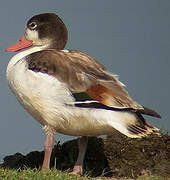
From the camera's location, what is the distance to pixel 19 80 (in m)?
8.70

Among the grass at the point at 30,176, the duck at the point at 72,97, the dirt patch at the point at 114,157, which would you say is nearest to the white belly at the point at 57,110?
the duck at the point at 72,97

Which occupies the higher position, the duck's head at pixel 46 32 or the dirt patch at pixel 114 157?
the duck's head at pixel 46 32

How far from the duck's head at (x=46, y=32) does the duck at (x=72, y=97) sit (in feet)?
0.93

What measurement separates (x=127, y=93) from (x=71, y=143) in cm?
273

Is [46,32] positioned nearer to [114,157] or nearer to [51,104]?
[51,104]

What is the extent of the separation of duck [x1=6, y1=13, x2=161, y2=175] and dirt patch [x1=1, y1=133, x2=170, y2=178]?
1.72 metres

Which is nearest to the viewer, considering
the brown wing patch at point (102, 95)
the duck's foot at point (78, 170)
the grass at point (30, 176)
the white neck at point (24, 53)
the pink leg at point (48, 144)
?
the grass at point (30, 176)

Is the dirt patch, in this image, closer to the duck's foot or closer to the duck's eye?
the duck's foot

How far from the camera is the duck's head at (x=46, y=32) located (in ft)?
31.2

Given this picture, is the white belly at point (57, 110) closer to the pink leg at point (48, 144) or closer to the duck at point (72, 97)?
the duck at point (72, 97)

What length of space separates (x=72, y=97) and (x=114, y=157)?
296 cm

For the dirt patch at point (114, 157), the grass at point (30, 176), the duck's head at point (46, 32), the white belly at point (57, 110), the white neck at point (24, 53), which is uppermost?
the duck's head at point (46, 32)

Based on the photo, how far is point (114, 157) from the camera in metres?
11.0

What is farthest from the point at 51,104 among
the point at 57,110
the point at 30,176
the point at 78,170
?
the point at 78,170
